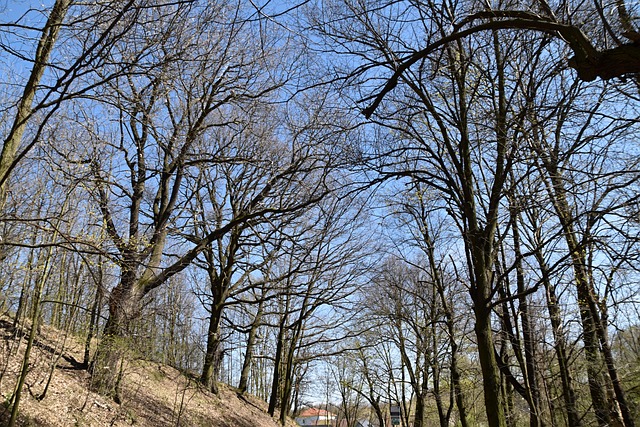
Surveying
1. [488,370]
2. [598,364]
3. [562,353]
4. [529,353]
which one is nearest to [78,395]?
[488,370]

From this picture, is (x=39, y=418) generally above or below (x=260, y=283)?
below

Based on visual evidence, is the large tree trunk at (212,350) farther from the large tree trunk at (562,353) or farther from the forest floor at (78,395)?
the large tree trunk at (562,353)

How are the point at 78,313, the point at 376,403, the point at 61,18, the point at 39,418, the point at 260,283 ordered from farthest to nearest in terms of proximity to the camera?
the point at 376,403 < the point at 260,283 < the point at 78,313 < the point at 39,418 < the point at 61,18

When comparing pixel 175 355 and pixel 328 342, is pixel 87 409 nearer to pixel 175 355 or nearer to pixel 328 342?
pixel 175 355

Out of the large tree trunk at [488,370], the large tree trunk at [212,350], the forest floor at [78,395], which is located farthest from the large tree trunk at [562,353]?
the large tree trunk at [212,350]

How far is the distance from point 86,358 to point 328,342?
11.9 m

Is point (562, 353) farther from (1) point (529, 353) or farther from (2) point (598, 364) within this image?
(2) point (598, 364)

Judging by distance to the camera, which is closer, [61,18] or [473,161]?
[61,18]

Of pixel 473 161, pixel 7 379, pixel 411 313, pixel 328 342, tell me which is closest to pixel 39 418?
pixel 7 379

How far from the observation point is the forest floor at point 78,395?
24.6 feet

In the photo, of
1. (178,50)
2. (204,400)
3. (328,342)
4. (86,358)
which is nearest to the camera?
(178,50)

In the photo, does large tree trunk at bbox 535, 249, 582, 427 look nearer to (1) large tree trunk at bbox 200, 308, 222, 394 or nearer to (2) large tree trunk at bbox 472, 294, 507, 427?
(2) large tree trunk at bbox 472, 294, 507, 427

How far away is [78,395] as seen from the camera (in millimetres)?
8508

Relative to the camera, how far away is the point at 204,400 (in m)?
→ 13.2
